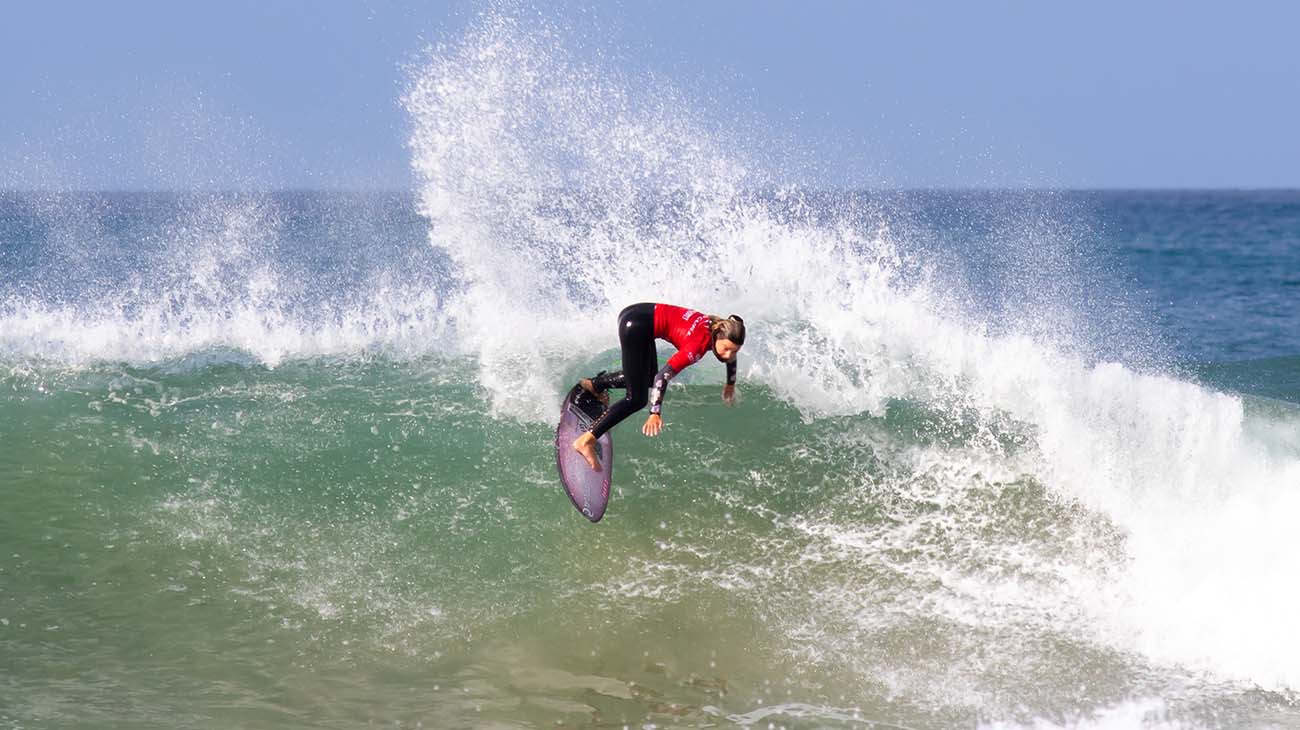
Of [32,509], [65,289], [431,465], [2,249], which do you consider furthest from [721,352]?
[2,249]

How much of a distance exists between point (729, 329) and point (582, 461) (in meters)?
1.70

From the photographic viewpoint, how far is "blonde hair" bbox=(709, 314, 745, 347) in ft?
20.3

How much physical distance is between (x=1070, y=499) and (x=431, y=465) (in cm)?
458

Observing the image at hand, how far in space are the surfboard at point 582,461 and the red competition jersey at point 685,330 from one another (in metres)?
1.02

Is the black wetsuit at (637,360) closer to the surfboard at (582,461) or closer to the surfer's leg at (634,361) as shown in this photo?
the surfer's leg at (634,361)

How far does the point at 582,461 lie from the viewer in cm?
742

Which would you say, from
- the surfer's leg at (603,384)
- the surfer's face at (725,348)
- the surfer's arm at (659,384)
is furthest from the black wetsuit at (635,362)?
the surfer's face at (725,348)

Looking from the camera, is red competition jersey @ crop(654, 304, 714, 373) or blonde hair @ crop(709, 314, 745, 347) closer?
blonde hair @ crop(709, 314, 745, 347)

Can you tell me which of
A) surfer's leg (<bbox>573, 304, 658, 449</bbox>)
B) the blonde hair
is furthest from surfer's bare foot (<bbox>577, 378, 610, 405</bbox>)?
the blonde hair

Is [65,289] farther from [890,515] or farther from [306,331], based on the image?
[890,515]

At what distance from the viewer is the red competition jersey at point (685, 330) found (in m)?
6.30

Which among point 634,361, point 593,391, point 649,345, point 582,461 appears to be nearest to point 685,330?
point 649,345

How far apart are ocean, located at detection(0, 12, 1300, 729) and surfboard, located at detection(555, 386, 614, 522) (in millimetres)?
290

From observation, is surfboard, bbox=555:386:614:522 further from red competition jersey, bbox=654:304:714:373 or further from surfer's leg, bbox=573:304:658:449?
red competition jersey, bbox=654:304:714:373
